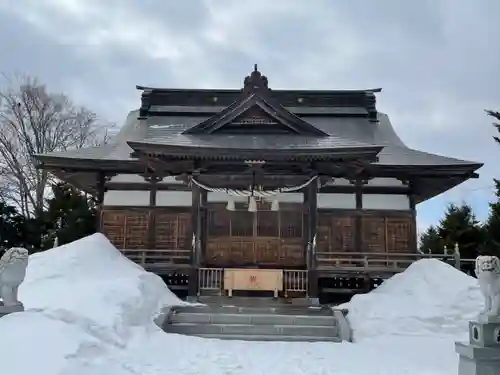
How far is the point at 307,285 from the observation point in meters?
12.8

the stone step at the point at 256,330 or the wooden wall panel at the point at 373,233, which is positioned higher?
the wooden wall panel at the point at 373,233

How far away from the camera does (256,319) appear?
9.87 meters

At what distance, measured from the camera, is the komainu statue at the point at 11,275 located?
23.2 ft

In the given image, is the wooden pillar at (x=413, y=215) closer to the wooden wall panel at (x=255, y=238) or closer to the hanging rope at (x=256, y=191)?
the wooden wall panel at (x=255, y=238)

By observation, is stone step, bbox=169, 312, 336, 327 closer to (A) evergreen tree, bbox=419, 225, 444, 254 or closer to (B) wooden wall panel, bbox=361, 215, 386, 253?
(B) wooden wall panel, bbox=361, 215, 386, 253

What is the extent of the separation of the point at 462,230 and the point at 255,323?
17223 mm

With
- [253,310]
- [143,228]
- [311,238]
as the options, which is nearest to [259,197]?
[311,238]

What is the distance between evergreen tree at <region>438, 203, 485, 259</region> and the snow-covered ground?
1234cm

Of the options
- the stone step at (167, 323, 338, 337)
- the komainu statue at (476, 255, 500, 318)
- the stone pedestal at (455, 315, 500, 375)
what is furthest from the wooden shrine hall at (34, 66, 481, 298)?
the stone pedestal at (455, 315, 500, 375)

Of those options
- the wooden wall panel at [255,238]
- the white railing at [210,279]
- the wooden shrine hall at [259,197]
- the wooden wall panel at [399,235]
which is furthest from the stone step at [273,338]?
the wooden wall panel at [399,235]

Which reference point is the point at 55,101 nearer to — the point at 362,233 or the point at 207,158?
the point at 207,158

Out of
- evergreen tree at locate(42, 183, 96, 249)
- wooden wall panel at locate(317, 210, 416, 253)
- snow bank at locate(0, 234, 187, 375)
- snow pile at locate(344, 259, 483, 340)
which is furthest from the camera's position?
evergreen tree at locate(42, 183, 96, 249)

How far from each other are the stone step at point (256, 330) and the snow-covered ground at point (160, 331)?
568mm

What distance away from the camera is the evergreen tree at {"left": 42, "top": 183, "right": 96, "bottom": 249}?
1964 centimetres
